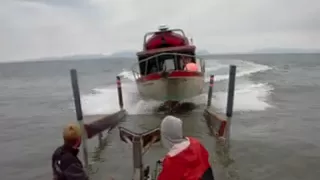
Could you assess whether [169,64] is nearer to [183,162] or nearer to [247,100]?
[247,100]

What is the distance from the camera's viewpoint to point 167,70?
50.0 ft

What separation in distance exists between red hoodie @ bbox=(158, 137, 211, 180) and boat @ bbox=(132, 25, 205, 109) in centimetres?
1069

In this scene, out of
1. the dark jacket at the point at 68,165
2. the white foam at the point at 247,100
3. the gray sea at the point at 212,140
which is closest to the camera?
the dark jacket at the point at 68,165

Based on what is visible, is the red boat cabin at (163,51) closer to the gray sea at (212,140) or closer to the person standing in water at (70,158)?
the gray sea at (212,140)

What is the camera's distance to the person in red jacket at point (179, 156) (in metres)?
3.23

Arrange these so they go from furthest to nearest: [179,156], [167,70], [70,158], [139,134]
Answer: [167,70] < [139,134] < [70,158] < [179,156]

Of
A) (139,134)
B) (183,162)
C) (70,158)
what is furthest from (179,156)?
(139,134)

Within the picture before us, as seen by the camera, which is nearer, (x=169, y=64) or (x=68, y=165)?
(x=68, y=165)

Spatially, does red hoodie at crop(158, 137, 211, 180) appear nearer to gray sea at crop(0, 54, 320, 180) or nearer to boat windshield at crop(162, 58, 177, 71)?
gray sea at crop(0, 54, 320, 180)

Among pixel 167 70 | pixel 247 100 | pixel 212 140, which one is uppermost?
pixel 167 70

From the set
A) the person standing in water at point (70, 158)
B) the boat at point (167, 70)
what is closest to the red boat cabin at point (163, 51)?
the boat at point (167, 70)

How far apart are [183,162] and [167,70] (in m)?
12.1

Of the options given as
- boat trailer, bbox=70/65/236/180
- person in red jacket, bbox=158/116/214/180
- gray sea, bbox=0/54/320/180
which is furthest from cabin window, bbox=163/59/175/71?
person in red jacket, bbox=158/116/214/180

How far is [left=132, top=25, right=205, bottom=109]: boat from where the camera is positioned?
14664 mm
